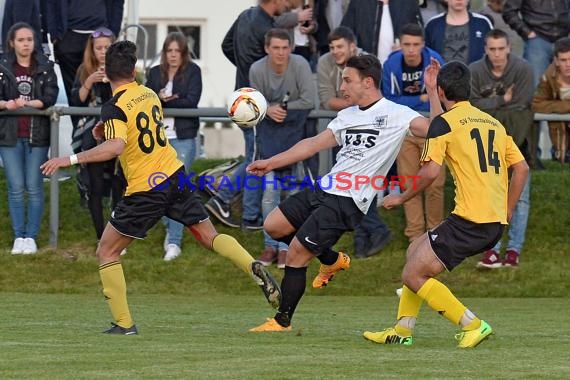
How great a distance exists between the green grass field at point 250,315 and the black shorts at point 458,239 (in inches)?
24.5

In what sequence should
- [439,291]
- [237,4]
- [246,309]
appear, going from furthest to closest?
[237,4] < [246,309] < [439,291]

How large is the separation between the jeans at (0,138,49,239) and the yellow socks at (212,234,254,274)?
5095 mm

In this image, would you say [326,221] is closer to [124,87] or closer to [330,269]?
[330,269]

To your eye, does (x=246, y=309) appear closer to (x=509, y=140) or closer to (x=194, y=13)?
(x=509, y=140)

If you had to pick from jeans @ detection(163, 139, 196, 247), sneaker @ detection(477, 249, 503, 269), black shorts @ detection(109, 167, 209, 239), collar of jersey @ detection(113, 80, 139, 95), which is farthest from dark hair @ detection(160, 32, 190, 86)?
collar of jersey @ detection(113, 80, 139, 95)

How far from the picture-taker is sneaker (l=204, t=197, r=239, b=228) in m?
15.8

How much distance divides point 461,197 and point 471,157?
284mm

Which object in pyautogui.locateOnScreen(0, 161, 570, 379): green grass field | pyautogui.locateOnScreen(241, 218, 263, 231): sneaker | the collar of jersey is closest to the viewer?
pyautogui.locateOnScreen(0, 161, 570, 379): green grass field

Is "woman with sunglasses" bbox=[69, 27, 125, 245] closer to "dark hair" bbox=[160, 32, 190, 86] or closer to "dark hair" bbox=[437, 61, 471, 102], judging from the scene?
"dark hair" bbox=[160, 32, 190, 86]

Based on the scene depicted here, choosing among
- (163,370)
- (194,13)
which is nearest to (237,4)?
(194,13)

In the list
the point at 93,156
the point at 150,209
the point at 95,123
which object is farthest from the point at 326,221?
the point at 95,123

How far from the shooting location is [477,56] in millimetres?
15320

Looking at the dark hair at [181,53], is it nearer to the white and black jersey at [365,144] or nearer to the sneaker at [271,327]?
the white and black jersey at [365,144]

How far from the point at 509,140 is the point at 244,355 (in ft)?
8.23
